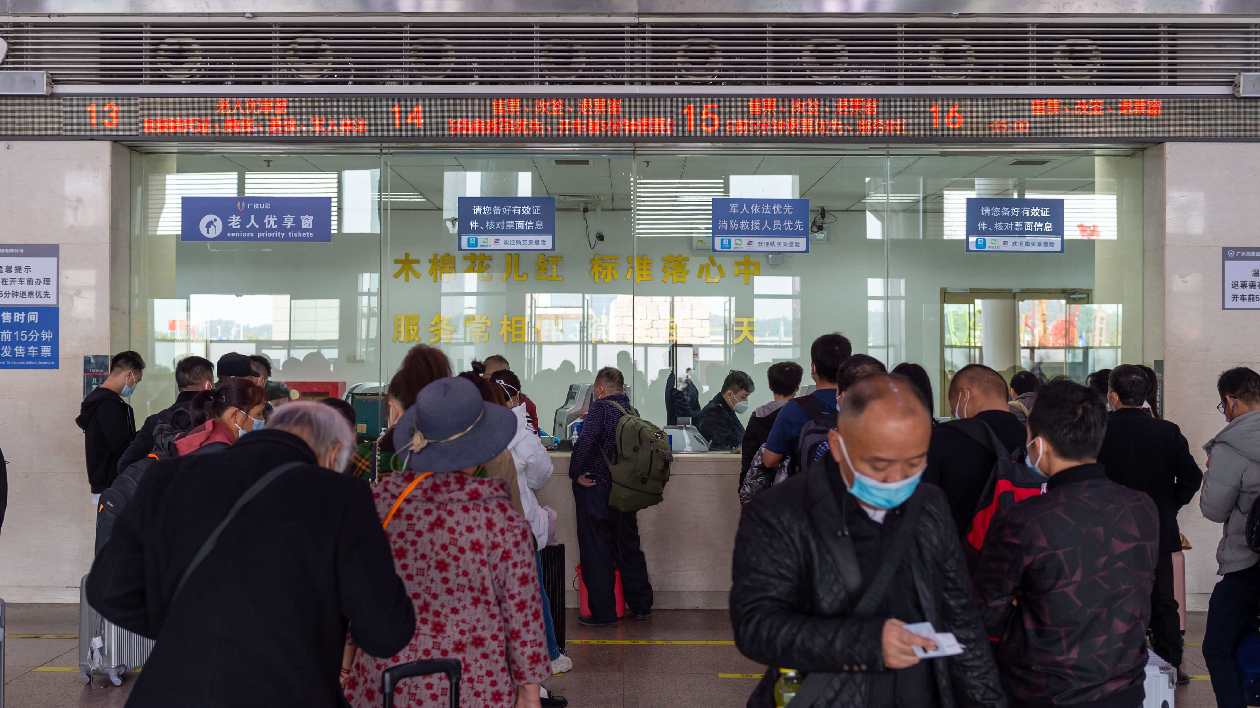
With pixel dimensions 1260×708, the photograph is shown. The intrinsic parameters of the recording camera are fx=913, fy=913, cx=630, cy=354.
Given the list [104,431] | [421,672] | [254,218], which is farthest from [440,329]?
[421,672]

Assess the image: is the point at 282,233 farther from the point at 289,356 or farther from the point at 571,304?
the point at 571,304

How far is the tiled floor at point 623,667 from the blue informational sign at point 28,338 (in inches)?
65.0

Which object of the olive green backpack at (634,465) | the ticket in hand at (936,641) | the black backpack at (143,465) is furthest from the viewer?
the olive green backpack at (634,465)

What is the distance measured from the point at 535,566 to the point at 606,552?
349 centimetres

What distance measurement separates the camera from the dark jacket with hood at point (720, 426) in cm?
650

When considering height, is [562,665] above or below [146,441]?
below

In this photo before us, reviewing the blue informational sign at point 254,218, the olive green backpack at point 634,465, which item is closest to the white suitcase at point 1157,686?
the olive green backpack at point 634,465

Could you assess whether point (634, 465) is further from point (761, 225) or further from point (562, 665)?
point (761, 225)

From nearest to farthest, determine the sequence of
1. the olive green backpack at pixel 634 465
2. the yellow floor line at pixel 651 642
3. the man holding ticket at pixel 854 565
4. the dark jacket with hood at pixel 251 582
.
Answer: the man holding ticket at pixel 854 565
the dark jacket with hood at pixel 251 582
the yellow floor line at pixel 651 642
the olive green backpack at pixel 634 465

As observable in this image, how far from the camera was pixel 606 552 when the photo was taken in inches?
228

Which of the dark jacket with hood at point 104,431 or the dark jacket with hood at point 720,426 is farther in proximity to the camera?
the dark jacket with hood at point 720,426

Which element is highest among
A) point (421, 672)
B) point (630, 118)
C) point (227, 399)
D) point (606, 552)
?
point (630, 118)

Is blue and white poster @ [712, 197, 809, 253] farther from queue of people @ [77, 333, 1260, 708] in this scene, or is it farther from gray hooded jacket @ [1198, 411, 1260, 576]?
queue of people @ [77, 333, 1260, 708]

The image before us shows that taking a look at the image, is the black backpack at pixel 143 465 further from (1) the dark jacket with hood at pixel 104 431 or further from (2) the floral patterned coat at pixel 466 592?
(2) the floral patterned coat at pixel 466 592
